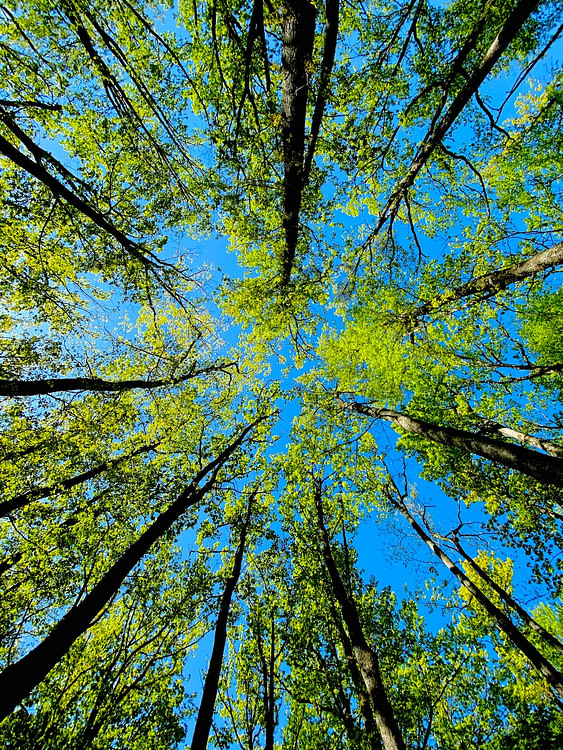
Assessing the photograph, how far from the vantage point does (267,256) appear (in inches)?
410

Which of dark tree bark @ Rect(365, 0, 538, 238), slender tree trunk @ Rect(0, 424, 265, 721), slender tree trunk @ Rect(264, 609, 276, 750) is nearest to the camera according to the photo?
slender tree trunk @ Rect(0, 424, 265, 721)

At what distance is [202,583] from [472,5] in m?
15.5

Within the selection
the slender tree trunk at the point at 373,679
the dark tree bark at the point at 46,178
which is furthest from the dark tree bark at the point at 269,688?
the dark tree bark at the point at 46,178

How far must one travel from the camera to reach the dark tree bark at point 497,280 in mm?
→ 5480

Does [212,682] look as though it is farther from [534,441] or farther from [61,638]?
[534,441]

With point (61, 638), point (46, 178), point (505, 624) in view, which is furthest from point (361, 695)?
point (46, 178)

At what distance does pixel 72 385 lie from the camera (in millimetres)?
7242

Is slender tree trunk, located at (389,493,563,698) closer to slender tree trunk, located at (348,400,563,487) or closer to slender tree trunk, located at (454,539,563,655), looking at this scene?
slender tree trunk, located at (454,539,563,655)

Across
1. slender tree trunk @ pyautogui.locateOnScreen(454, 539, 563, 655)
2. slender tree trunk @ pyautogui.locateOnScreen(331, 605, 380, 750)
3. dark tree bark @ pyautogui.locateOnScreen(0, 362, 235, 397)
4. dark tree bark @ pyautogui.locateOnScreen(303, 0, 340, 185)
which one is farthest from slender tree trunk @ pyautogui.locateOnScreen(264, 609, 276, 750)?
dark tree bark @ pyautogui.locateOnScreen(303, 0, 340, 185)

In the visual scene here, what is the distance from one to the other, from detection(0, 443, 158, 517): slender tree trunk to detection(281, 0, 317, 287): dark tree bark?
33.3 ft

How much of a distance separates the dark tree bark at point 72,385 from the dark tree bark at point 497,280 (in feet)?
26.8

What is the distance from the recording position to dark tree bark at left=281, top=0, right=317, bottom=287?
15.3ft

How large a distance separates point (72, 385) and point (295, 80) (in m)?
8.34

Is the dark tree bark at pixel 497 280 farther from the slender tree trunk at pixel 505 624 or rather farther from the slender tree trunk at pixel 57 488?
the slender tree trunk at pixel 57 488
